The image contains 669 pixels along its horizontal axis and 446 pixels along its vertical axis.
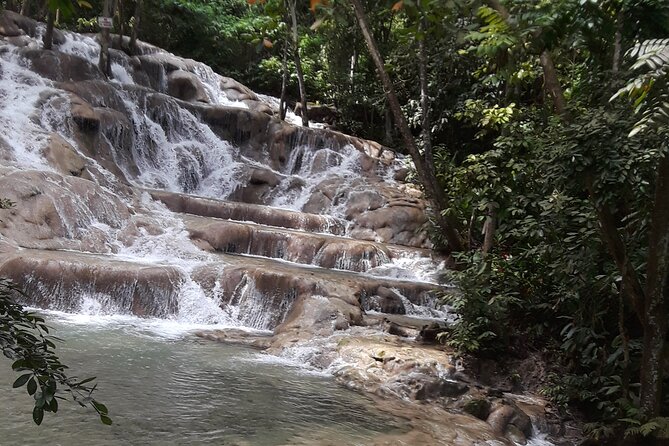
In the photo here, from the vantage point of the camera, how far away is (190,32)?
2238 centimetres

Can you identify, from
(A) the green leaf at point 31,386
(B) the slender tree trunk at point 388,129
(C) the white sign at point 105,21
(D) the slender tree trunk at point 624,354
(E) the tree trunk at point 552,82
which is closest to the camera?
(A) the green leaf at point 31,386

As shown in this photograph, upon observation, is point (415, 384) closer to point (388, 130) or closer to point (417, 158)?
point (417, 158)

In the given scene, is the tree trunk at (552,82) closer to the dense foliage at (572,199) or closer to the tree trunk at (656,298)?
the dense foliage at (572,199)

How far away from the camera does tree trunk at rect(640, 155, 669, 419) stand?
3.73 meters

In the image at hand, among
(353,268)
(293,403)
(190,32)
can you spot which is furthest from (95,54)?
(293,403)

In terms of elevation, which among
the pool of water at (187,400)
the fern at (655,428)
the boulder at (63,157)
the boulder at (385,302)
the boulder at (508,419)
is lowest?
the pool of water at (187,400)

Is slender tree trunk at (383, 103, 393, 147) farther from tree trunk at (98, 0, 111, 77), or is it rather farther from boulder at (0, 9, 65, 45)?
boulder at (0, 9, 65, 45)

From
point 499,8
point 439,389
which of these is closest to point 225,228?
point 439,389

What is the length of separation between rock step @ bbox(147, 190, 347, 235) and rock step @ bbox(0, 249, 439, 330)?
323 centimetres

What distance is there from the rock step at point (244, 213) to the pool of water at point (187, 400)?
529cm

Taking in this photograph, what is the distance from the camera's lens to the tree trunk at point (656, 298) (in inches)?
147

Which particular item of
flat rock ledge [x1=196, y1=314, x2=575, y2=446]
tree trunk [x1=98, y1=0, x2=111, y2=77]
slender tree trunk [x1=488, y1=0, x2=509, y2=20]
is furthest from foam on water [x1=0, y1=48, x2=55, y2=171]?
slender tree trunk [x1=488, y1=0, x2=509, y2=20]

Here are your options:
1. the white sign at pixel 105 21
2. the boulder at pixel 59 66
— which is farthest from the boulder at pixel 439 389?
the boulder at pixel 59 66

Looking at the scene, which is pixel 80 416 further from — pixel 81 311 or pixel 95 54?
pixel 95 54
